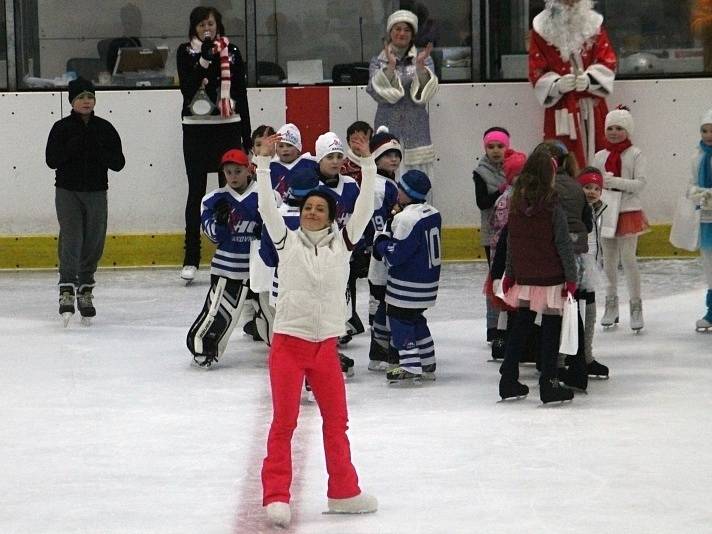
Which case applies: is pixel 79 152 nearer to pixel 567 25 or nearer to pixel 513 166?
pixel 513 166

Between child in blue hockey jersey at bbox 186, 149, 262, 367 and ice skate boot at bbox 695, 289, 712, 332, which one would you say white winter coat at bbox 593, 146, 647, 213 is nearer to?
ice skate boot at bbox 695, 289, 712, 332

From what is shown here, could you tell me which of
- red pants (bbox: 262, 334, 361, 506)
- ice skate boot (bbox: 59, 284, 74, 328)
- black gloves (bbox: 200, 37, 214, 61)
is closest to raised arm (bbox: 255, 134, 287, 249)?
red pants (bbox: 262, 334, 361, 506)

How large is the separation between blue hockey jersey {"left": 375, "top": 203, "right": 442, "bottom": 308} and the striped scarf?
12.0 ft

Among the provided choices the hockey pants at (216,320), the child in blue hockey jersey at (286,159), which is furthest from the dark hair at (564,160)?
the hockey pants at (216,320)

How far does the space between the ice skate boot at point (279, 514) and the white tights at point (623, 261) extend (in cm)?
395

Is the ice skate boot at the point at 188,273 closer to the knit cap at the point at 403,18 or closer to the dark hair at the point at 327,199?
the knit cap at the point at 403,18

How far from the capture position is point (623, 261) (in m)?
8.41

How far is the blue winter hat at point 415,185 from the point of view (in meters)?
6.96

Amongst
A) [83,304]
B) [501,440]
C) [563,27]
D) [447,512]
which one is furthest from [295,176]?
[563,27]

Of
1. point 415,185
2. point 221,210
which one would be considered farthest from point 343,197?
point 221,210

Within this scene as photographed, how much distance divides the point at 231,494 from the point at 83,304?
3857 mm

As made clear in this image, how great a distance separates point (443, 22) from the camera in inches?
445

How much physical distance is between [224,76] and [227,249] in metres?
3.07

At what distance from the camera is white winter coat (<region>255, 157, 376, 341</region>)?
5.02m
